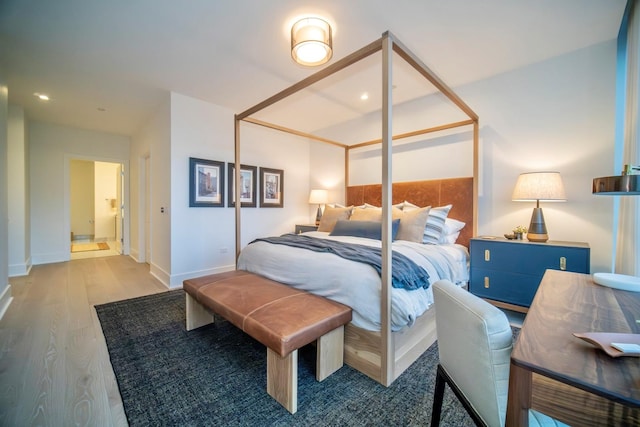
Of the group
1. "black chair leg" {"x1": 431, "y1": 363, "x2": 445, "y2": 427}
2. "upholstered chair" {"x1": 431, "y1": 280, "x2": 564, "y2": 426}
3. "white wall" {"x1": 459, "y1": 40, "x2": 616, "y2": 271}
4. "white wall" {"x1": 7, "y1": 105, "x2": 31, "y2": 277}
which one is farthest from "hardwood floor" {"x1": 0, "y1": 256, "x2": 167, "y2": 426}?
"white wall" {"x1": 459, "y1": 40, "x2": 616, "y2": 271}

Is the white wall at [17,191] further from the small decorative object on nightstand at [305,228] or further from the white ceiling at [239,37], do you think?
the small decorative object on nightstand at [305,228]

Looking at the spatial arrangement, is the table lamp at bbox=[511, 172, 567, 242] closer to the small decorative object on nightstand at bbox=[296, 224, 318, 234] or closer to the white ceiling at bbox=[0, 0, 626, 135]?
the white ceiling at bbox=[0, 0, 626, 135]

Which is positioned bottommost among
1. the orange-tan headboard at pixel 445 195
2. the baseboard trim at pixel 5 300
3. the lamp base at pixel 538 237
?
the baseboard trim at pixel 5 300

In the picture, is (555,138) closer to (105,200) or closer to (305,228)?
(305,228)

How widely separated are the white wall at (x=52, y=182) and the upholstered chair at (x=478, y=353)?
655 cm

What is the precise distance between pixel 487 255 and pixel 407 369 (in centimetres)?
148

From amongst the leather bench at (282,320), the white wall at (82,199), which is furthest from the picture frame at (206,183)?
the white wall at (82,199)

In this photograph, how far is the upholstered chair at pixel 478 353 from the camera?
29.8 inches

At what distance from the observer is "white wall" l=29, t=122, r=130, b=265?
4.57m

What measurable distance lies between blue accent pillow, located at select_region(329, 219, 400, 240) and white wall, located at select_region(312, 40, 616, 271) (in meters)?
1.12

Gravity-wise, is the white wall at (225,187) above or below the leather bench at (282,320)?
above

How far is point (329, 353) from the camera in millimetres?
1631

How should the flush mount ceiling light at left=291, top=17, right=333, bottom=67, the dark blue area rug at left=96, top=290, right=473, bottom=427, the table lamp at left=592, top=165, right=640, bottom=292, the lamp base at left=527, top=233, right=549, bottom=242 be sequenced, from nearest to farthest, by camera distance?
the table lamp at left=592, top=165, right=640, bottom=292 < the dark blue area rug at left=96, top=290, right=473, bottom=427 < the flush mount ceiling light at left=291, top=17, right=333, bottom=67 < the lamp base at left=527, top=233, right=549, bottom=242

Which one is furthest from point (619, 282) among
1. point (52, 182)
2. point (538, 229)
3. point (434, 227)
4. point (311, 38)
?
point (52, 182)
